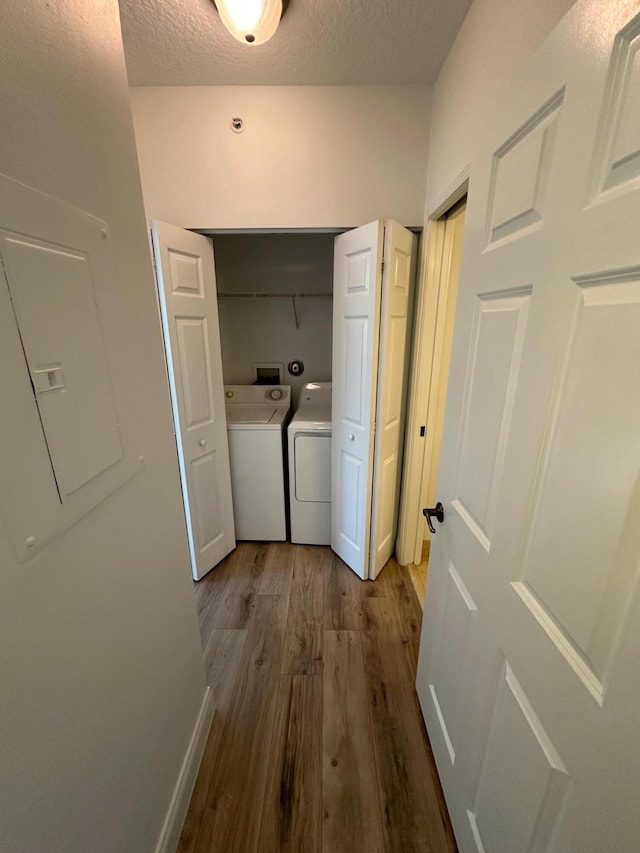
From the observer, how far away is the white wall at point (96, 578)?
0.54 metres

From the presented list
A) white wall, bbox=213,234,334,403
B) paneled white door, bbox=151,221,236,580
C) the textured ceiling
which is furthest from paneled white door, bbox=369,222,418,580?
white wall, bbox=213,234,334,403

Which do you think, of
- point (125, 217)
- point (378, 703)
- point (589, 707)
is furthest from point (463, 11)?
point (378, 703)

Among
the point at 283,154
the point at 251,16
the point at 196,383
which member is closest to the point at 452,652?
the point at 196,383

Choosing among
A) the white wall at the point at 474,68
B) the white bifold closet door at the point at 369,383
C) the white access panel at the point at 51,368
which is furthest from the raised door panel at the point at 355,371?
the white access panel at the point at 51,368

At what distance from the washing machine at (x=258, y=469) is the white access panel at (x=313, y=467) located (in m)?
0.13

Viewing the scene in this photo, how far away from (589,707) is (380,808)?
1050 millimetres

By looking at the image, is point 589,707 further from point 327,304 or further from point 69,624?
point 327,304

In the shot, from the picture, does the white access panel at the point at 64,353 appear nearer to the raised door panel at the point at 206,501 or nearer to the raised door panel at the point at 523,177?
the raised door panel at the point at 523,177

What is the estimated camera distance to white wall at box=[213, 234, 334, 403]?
2666 mm

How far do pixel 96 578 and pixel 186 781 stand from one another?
3.03ft

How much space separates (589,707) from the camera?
0.51 m

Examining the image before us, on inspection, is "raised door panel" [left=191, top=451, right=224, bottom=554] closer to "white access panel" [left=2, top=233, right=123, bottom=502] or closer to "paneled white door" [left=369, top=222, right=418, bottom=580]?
"paneled white door" [left=369, top=222, right=418, bottom=580]

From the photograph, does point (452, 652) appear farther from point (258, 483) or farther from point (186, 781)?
point (258, 483)

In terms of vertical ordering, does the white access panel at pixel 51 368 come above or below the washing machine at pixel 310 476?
above
